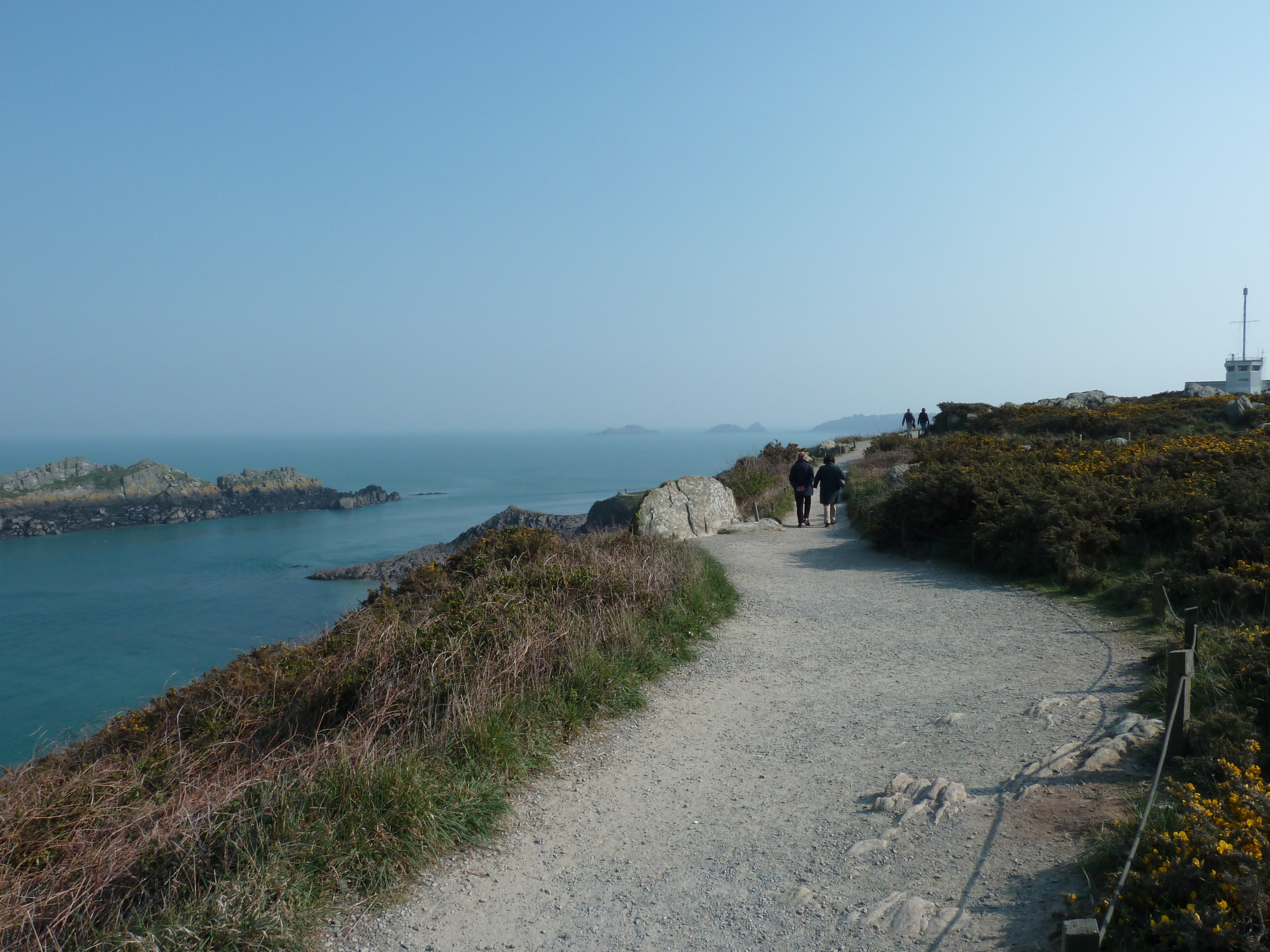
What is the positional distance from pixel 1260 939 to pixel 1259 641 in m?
3.88

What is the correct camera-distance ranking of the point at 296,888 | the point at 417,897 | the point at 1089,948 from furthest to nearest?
the point at 417,897, the point at 296,888, the point at 1089,948

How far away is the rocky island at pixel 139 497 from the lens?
6925 centimetres

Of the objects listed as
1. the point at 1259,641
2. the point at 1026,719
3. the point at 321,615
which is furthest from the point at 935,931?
the point at 321,615

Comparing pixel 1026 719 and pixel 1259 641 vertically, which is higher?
pixel 1259 641

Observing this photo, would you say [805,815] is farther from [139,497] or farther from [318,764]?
[139,497]

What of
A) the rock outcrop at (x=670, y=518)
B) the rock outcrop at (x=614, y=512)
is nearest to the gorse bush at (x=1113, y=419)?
the rock outcrop at (x=670, y=518)

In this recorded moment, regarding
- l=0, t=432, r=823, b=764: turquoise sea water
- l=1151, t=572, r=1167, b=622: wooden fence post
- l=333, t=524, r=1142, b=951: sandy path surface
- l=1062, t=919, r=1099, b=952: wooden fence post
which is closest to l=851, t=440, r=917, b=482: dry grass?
l=0, t=432, r=823, b=764: turquoise sea water

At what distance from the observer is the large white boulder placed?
1675 centimetres

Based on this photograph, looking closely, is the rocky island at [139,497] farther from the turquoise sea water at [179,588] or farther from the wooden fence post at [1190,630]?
the wooden fence post at [1190,630]

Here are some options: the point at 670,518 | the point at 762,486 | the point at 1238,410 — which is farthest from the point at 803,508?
the point at 1238,410

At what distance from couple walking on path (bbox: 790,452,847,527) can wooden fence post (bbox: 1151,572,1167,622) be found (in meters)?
9.24

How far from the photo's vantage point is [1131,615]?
8.86 m

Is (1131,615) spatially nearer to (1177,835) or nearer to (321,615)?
(1177,835)

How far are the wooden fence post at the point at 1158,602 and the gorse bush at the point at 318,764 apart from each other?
484 cm
